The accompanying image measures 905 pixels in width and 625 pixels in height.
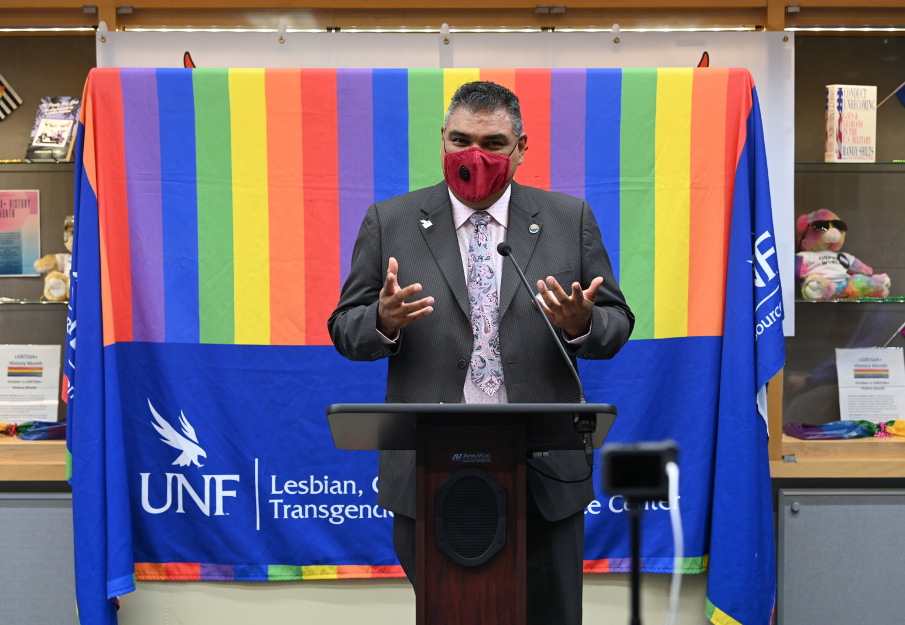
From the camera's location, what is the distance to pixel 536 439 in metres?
1.34

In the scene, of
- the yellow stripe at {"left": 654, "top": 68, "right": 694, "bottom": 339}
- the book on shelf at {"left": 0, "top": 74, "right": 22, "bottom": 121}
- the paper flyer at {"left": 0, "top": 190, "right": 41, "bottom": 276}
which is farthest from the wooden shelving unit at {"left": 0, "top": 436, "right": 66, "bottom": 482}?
the yellow stripe at {"left": 654, "top": 68, "right": 694, "bottom": 339}

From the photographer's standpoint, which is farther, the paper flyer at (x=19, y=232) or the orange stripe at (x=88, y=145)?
the paper flyer at (x=19, y=232)

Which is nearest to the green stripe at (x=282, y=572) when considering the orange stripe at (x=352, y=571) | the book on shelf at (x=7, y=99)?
the orange stripe at (x=352, y=571)

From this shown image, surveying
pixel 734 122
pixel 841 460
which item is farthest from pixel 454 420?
pixel 841 460

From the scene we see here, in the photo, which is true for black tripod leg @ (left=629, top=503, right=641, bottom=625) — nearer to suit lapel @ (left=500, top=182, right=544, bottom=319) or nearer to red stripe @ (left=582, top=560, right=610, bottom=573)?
suit lapel @ (left=500, top=182, right=544, bottom=319)

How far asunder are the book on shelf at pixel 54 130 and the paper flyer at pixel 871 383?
3158 mm

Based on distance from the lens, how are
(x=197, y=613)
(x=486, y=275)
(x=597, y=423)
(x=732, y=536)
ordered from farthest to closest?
(x=197, y=613) → (x=732, y=536) → (x=486, y=275) → (x=597, y=423)

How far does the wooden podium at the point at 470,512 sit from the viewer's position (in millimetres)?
1244

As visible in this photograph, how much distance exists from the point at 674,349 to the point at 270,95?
161 centimetres

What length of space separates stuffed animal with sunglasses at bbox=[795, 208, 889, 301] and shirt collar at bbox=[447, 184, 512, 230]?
5.11 ft

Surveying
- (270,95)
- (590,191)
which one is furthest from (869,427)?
(270,95)

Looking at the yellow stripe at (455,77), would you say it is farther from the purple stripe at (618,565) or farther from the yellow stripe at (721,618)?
the yellow stripe at (721,618)

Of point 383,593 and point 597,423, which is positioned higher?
point 597,423

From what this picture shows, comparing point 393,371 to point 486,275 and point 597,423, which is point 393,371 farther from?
point 597,423
